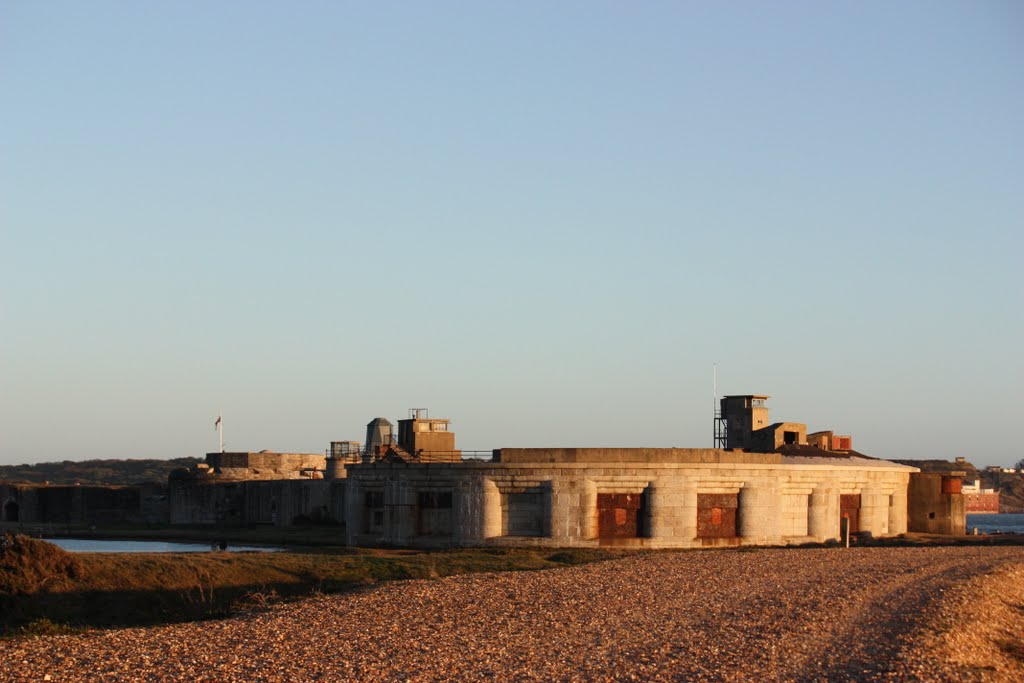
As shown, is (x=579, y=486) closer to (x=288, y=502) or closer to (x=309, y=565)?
(x=309, y=565)

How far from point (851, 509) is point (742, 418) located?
16275mm

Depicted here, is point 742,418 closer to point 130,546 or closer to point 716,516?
point 716,516

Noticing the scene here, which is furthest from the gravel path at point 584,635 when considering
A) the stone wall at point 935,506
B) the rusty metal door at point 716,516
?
the stone wall at point 935,506

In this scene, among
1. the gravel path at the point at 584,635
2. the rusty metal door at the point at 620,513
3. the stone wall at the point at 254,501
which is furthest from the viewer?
the stone wall at the point at 254,501

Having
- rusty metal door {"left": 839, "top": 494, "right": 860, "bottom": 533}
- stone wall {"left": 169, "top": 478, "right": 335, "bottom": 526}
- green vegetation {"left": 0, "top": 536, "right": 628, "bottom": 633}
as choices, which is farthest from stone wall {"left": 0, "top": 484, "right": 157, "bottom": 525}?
rusty metal door {"left": 839, "top": 494, "right": 860, "bottom": 533}

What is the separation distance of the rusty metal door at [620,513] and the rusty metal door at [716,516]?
2.94 m

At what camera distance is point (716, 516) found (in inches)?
2228

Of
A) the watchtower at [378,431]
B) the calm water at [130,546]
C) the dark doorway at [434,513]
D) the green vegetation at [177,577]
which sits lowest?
the calm water at [130,546]

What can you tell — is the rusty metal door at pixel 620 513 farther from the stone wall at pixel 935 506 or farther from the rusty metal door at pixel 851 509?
the stone wall at pixel 935 506

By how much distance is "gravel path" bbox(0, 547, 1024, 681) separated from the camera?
24781mm

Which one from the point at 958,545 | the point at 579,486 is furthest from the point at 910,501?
the point at 579,486

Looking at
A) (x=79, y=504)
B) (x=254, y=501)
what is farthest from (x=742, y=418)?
(x=79, y=504)

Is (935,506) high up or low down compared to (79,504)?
up

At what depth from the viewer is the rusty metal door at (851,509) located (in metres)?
62.8
